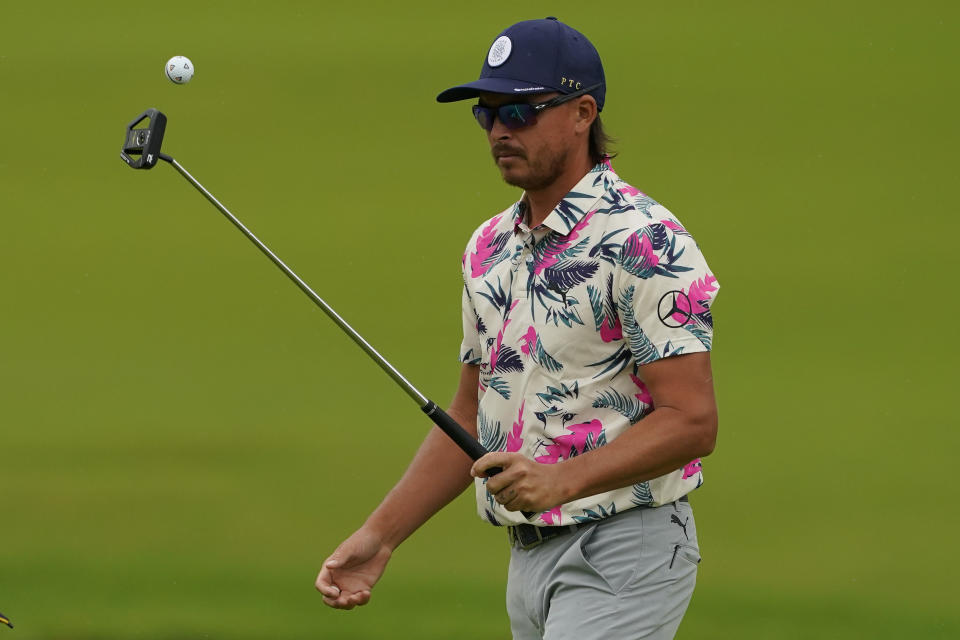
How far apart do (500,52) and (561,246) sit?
0.38 metres

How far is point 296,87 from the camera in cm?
535

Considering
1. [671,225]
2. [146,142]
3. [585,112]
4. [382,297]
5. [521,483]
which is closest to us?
[521,483]

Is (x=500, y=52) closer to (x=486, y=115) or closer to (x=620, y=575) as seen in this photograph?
(x=486, y=115)

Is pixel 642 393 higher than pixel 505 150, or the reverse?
pixel 505 150

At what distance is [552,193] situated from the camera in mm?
2598

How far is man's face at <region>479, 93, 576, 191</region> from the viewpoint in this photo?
8.41ft

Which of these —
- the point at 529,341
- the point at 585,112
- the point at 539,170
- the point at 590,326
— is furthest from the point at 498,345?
the point at 585,112

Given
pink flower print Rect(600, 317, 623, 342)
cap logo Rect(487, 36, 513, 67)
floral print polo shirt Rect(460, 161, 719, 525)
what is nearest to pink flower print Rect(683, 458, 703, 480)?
floral print polo shirt Rect(460, 161, 719, 525)

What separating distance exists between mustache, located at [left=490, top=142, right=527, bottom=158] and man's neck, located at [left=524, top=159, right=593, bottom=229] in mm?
84

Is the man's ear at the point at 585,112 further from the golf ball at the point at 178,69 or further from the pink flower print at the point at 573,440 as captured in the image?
the golf ball at the point at 178,69

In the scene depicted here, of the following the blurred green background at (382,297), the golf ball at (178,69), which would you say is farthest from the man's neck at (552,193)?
the blurred green background at (382,297)

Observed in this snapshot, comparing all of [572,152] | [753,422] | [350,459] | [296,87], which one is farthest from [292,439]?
[572,152]

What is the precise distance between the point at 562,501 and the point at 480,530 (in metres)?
2.65

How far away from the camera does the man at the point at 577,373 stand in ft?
7.72
